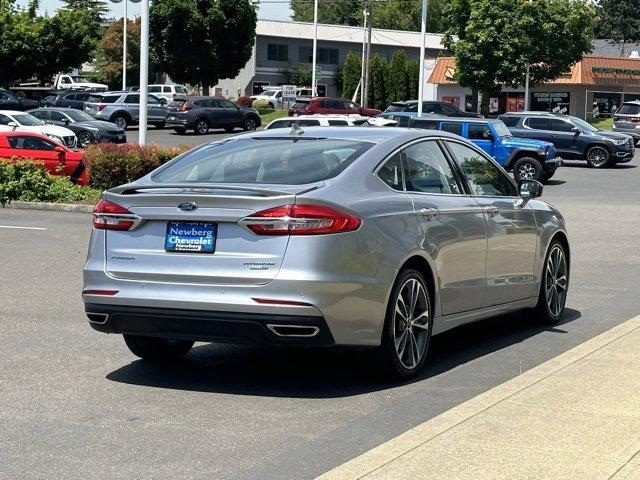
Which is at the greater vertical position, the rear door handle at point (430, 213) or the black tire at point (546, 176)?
the rear door handle at point (430, 213)

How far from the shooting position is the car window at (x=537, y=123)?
38000 mm

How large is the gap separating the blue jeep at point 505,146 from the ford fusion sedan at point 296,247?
22677 millimetres

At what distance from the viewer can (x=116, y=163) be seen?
900 inches

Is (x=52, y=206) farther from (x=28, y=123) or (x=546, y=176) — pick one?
(x=28, y=123)

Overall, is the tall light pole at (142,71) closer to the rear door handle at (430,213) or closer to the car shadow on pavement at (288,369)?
the car shadow on pavement at (288,369)

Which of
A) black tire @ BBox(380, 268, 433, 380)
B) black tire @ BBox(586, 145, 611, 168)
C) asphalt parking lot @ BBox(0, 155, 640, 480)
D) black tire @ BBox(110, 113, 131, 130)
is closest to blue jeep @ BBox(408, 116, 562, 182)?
black tire @ BBox(586, 145, 611, 168)

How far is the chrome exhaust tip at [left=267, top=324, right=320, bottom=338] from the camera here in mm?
6914

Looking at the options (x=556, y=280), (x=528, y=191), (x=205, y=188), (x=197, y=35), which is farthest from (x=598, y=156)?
(x=197, y=35)

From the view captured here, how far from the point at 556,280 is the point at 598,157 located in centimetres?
2938

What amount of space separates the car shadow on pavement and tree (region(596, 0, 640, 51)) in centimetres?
11585

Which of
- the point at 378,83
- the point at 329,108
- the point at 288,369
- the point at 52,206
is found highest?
the point at 378,83

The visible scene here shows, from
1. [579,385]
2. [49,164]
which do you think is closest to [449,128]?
[49,164]

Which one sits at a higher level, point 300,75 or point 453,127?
point 300,75

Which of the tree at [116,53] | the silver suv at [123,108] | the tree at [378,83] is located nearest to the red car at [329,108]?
the silver suv at [123,108]
